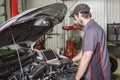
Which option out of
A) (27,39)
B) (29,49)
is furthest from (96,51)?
(29,49)

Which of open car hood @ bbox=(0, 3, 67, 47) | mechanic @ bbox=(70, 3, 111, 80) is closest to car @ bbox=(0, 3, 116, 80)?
open car hood @ bbox=(0, 3, 67, 47)

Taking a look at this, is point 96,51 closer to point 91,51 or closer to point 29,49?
point 91,51

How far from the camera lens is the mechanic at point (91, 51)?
2.57 meters

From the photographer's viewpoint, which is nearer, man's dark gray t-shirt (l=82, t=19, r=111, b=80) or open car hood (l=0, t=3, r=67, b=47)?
open car hood (l=0, t=3, r=67, b=47)

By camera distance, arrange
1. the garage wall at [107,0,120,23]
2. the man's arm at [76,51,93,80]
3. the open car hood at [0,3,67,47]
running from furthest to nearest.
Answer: the garage wall at [107,0,120,23]
the man's arm at [76,51,93,80]
the open car hood at [0,3,67,47]

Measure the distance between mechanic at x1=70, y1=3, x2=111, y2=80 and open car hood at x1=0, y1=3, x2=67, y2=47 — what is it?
0.86ft

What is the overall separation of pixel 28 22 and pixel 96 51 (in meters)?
0.96

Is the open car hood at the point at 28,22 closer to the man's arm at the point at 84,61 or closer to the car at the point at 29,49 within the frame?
the car at the point at 29,49

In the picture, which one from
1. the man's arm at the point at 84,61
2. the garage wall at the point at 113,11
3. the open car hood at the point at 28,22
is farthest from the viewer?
the garage wall at the point at 113,11

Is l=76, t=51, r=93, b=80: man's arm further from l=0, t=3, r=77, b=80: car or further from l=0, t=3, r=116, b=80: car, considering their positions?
l=0, t=3, r=77, b=80: car

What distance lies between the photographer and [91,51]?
2.55m

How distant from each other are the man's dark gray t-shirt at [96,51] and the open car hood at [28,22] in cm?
39

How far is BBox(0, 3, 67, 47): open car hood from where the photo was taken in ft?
6.22

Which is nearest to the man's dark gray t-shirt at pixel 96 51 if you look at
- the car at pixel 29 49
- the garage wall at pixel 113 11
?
the car at pixel 29 49
